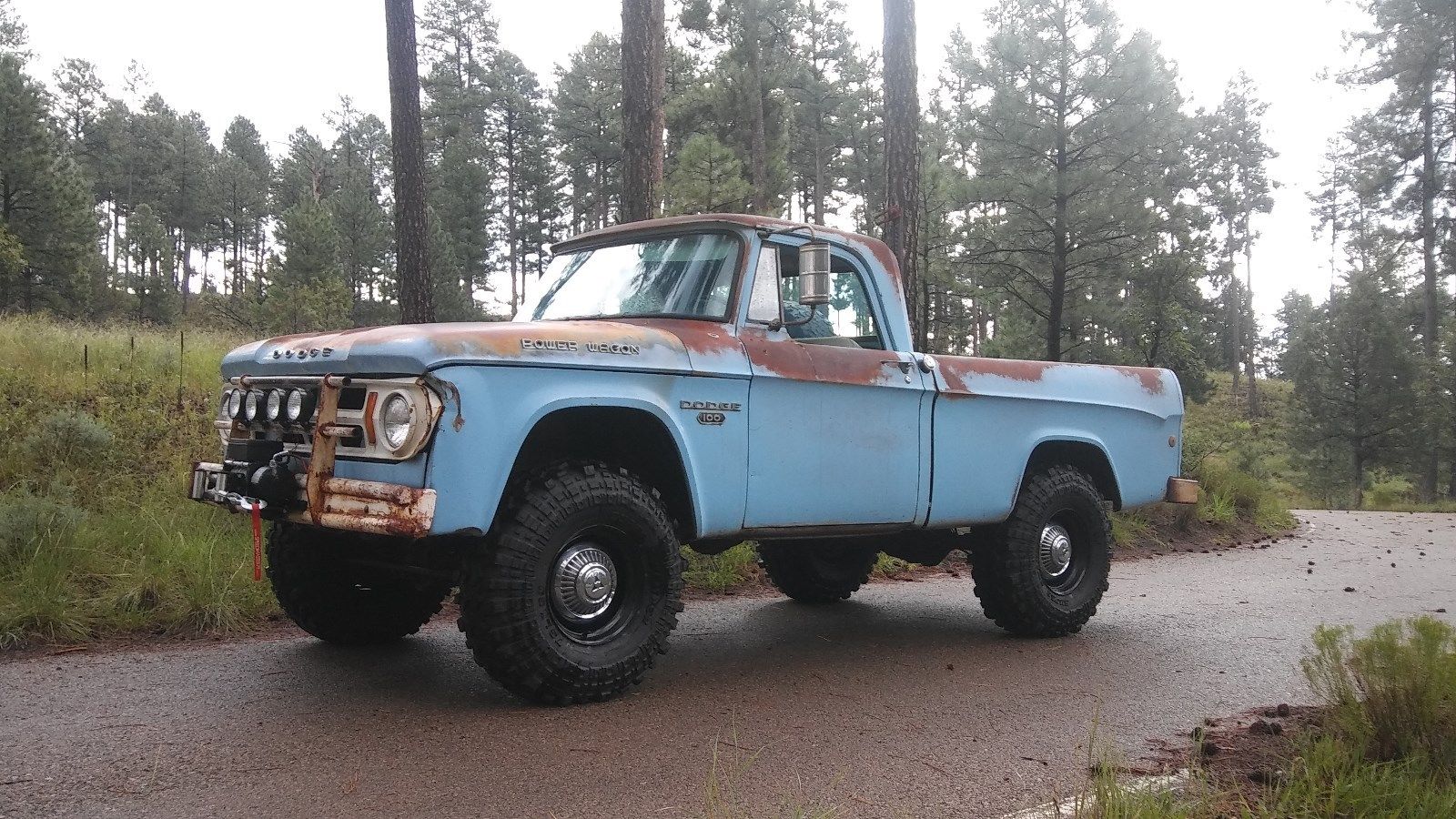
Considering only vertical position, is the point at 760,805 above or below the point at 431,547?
below

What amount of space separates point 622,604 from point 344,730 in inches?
47.3

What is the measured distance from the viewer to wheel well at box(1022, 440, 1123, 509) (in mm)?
6309

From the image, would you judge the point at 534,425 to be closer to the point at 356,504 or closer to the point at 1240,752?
the point at 356,504

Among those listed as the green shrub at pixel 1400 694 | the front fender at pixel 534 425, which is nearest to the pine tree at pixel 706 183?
the front fender at pixel 534 425

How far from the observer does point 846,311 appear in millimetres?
5719

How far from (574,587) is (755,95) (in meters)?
26.8

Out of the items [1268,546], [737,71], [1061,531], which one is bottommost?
[1268,546]

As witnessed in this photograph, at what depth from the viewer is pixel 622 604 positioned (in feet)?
14.7

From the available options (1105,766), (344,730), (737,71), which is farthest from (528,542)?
(737,71)

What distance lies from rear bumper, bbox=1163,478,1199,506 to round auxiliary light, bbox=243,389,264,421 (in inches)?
211

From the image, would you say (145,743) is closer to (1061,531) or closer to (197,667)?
(197,667)

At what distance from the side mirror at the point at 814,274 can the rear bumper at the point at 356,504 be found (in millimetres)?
1961

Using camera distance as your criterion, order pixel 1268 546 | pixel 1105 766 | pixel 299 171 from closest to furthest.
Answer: pixel 1105 766
pixel 1268 546
pixel 299 171

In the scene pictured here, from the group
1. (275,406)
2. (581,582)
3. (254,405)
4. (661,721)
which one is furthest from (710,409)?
(254,405)
